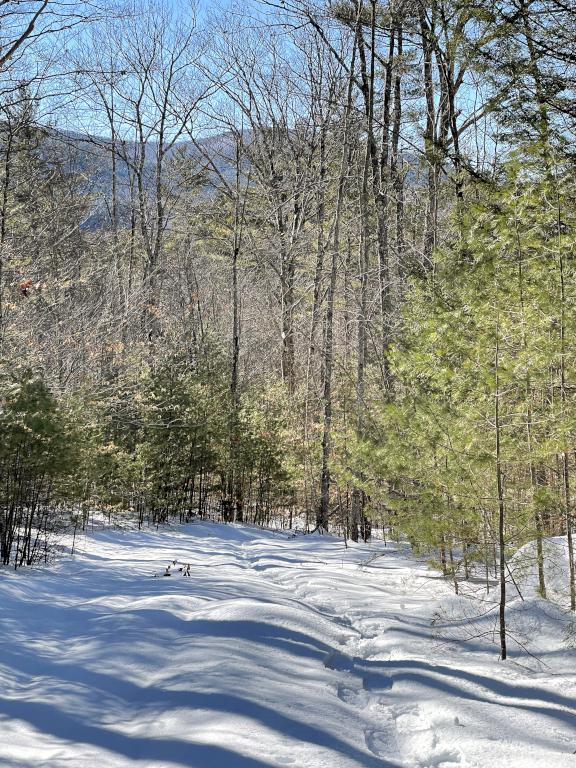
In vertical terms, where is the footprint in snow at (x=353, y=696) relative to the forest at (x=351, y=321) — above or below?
below

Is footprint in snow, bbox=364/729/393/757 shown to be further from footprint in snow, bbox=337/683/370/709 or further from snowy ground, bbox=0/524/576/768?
footprint in snow, bbox=337/683/370/709

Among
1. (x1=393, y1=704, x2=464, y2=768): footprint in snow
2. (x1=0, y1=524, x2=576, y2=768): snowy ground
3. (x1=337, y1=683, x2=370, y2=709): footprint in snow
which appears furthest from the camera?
(x1=337, y1=683, x2=370, y2=709): footprint in snow

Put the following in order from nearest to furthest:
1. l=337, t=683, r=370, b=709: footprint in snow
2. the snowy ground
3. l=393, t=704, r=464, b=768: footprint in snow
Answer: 1. the snowy ground
2. l=393, t=704, r=464, b=768: footprint in snow
3. l=337, t=683, r=370, b=709: footprint in snow

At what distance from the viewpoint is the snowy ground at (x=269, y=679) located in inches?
125

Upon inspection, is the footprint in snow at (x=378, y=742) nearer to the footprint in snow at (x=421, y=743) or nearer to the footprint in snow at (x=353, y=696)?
the footprint in snow at (x=421, y=743)

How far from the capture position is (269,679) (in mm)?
3939

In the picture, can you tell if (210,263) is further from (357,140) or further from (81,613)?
(81,613)

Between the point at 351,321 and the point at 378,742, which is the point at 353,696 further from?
the point at 351,321

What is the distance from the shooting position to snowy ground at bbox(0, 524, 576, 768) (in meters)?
3.17

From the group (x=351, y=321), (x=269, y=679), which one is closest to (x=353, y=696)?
(x=269, y=679)

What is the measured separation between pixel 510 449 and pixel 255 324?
31003 mm

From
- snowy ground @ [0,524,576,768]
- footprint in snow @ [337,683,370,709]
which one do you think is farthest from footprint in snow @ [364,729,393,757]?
footprint in snow @ [337,683,370,709]

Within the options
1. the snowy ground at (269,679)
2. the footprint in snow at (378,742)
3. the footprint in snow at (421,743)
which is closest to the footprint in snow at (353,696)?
the snowy ground at (269,679)

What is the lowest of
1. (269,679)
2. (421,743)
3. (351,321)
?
(421,743)
